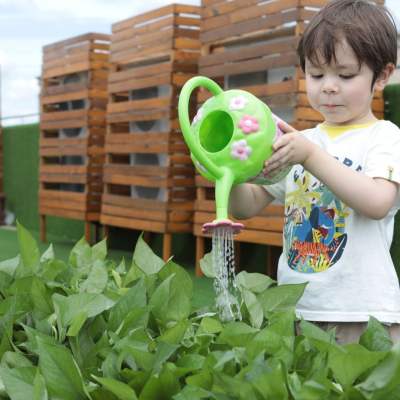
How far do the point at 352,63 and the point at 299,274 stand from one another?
1.71ft

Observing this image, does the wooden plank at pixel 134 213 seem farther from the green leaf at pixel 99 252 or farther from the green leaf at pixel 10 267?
the green leaf at pixel 10 267

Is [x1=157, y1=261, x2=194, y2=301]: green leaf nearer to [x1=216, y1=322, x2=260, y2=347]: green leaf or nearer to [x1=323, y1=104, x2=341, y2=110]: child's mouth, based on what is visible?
[x1=216, y1=322, x2=260, y2=347]: green leaf

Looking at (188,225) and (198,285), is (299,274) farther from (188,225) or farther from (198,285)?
(188,225)

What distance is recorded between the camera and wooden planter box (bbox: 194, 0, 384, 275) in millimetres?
4180

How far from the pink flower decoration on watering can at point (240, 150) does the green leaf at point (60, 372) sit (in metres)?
0.48

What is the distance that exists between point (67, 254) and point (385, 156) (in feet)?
18.6

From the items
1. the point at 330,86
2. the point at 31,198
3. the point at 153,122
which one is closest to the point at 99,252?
the point at 330,86

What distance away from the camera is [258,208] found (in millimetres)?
1622

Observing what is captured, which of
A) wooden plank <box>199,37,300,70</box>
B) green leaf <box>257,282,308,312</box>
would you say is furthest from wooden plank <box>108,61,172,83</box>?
green leaf <box>257,282,308,312</box>

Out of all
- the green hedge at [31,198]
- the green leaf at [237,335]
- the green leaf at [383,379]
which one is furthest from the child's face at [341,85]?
the green hedge at [31,198]

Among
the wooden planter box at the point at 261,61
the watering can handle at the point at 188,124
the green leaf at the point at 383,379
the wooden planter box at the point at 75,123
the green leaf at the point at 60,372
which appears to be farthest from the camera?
the wooden planter box at the point at 75,123

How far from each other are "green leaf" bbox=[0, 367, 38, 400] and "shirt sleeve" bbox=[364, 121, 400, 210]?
2.77 ft

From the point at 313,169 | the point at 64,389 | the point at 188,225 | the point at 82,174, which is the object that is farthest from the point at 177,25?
the point at 64,389

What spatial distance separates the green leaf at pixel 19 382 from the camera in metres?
0.84
